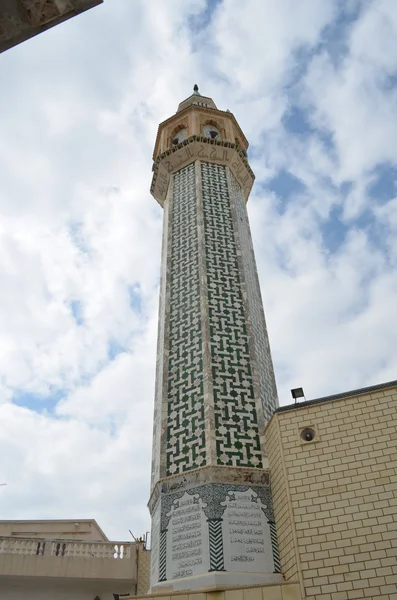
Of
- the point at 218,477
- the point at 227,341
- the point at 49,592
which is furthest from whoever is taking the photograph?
the point at 227,341

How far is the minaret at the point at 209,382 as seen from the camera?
5473 mm

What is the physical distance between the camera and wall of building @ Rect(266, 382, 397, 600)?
465cm

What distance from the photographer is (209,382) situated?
6.66 metres

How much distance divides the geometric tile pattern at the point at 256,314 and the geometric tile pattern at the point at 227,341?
0.16m

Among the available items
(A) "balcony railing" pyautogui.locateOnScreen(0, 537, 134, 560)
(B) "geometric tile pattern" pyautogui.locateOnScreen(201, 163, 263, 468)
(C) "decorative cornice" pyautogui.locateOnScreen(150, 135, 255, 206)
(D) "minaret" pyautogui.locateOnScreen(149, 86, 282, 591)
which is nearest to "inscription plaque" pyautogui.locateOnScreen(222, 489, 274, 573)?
(D) "minaret" pyautogui.locateOnScreen(149, 86, 282, 591)

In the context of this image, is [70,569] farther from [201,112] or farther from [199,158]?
[201,112]

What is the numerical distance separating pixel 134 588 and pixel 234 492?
8.36 ft

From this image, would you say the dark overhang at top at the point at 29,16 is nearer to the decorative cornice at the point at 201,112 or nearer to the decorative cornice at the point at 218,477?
the decorative cornice at the point at 218,477

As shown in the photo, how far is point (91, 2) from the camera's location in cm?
206

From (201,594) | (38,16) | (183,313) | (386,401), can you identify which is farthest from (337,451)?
(38,16)

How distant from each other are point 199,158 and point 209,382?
484cm

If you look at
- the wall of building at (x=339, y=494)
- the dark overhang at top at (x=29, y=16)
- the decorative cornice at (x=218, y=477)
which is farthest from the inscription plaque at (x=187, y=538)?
the dark overhang at top at (x=29, y=16)

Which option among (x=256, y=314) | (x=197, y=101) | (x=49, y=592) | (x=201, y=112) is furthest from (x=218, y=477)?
(x=197, y=101)

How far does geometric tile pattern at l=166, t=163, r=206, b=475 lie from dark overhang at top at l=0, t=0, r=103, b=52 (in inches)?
193
